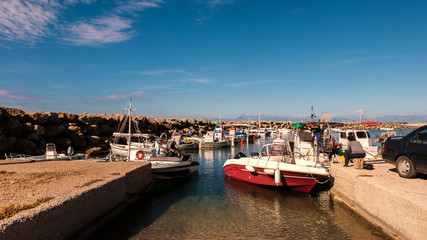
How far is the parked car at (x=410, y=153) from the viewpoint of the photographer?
926 cm

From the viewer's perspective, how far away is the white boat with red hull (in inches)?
550

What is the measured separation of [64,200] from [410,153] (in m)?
12.2

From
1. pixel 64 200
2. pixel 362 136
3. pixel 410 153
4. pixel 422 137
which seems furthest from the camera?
pixel 362 136

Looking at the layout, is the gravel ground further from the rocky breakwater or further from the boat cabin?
the rocky breakwater

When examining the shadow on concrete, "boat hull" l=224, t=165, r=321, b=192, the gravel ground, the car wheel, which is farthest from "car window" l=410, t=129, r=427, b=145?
the gravel ground

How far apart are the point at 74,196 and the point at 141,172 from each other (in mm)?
6242

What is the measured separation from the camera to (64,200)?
709cm

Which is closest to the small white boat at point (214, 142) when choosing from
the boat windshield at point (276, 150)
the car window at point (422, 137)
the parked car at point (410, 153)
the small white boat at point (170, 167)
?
the small white boat at point (170, 167)

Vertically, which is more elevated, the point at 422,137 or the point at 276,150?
the point at 422,137

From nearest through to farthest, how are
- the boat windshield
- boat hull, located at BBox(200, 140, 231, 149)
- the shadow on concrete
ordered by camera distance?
the shadow on concrete, the boat windshield, boat hull, located at BBox(200, 140, 231, 149)

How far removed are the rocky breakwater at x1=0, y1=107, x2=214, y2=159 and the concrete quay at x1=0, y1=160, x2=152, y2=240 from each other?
73.2 ft

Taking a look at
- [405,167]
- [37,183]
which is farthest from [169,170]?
[405,167]

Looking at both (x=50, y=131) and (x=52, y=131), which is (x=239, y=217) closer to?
(x=52, y=131)

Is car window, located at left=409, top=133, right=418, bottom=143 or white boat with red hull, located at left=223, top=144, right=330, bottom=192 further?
white boat with red hull, located at left=223, top=144, right=330, bottom=192
